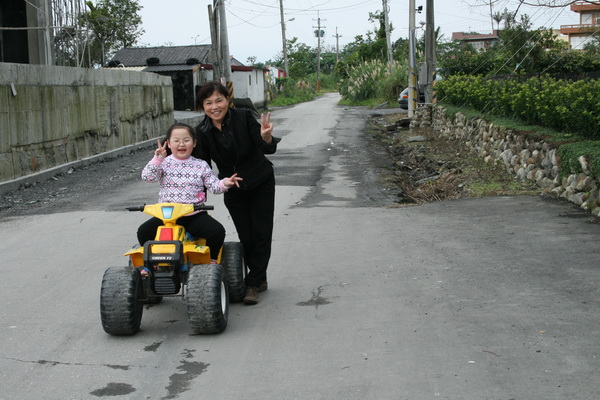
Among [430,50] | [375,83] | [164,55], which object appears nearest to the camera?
[430,50]

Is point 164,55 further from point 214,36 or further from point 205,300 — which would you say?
point 205,300

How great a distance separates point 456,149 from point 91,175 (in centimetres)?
840

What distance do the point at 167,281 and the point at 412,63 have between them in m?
24.3

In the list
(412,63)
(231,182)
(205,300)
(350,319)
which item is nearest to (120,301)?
(205,300)

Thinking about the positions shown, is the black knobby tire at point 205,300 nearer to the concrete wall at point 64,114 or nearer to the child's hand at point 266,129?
the child's hand at point 266,129

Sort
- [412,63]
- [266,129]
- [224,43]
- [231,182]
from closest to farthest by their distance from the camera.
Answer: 1. [231,182]
2. [266,129]
3. [412,63]
4. [224,43]

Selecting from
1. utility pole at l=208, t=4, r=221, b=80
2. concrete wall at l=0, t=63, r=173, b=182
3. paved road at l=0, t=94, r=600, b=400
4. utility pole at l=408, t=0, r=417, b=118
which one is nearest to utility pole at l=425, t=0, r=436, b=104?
utility pole at l=408, t=0, r=417, b=118

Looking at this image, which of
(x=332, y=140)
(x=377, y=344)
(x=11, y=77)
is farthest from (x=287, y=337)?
(x=332, y=140)

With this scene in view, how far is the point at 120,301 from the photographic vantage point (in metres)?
5.25

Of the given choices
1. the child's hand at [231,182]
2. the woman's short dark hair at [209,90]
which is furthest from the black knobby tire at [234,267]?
the woman's short dark hair at [209,90]

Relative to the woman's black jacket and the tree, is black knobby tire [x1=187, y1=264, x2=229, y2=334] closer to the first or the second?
the woman's black jacket

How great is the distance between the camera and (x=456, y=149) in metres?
18.4

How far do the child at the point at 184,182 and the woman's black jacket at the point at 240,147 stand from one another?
9.6 inches

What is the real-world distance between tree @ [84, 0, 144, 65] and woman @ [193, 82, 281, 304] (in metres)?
44.4
